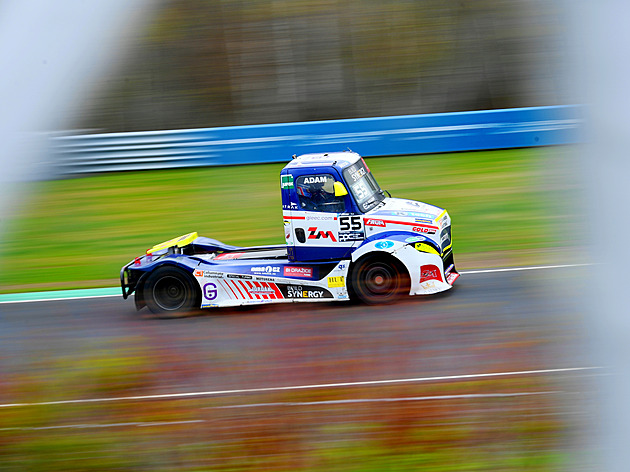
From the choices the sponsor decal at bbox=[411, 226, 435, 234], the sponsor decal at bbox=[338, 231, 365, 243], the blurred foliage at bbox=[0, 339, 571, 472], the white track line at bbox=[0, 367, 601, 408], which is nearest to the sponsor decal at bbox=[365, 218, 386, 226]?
the sponsor decal at bbox=[338, 231, 365, 243]

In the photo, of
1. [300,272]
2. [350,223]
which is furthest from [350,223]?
[300,272]

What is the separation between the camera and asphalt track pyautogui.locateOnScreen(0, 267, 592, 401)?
12.4 feet

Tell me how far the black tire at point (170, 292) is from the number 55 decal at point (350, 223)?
1.65m

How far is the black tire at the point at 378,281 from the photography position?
21.9 ft

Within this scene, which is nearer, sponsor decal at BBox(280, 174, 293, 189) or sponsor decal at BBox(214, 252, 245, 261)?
sponsor decal at BBox(280, 174, 293, 189)

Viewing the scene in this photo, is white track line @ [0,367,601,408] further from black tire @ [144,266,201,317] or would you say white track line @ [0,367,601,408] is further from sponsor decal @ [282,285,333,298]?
black tire @ [144,266,201,317]

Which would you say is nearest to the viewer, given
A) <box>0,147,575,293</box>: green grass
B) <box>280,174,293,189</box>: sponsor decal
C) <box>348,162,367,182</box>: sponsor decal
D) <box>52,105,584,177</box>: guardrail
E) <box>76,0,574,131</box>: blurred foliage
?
<box>76,0,574,131</box>: blurred foliage

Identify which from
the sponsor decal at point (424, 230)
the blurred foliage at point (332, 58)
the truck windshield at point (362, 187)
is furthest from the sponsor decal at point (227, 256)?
the blurred foliage at point (332, 58)

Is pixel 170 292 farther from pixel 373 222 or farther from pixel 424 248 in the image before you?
pixel 424 248

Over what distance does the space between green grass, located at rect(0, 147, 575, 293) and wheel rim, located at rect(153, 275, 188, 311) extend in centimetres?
128

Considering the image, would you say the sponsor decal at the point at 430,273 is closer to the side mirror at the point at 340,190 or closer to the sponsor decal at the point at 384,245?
the sponsor decal at the point at 384,245

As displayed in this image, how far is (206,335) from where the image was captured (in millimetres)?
5688

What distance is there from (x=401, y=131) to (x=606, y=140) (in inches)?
453

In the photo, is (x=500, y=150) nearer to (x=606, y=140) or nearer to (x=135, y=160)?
(x=135, y=160)
